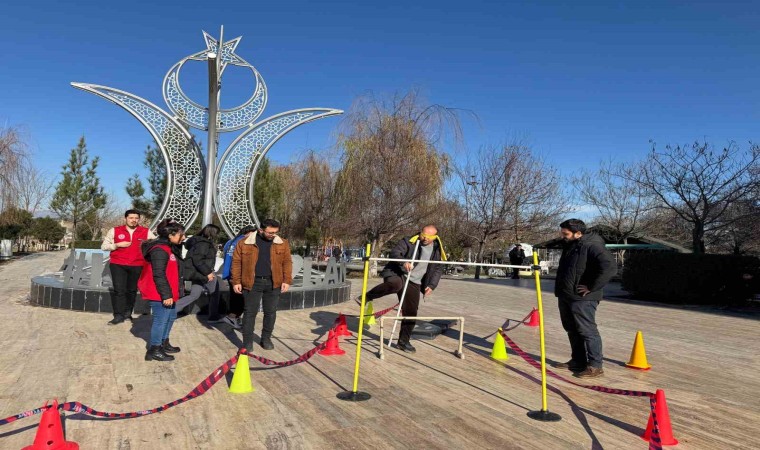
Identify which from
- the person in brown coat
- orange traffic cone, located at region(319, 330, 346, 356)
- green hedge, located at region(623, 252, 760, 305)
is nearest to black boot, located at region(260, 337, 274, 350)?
the person in brown coat

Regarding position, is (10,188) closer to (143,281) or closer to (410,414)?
(143,281)

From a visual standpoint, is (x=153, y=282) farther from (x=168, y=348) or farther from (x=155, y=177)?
(x=155, y=177)

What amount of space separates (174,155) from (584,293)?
10.8m

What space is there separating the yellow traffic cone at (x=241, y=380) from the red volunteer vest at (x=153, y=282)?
1394mm

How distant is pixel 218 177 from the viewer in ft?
43.0

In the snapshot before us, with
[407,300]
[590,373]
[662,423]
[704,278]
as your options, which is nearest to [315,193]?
[704,278]

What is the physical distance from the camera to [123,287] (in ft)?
25.1

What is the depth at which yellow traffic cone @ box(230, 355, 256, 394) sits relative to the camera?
4.61m

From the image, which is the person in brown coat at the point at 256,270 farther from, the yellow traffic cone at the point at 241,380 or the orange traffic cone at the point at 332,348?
the yellow traffic cone at the point at 241,380

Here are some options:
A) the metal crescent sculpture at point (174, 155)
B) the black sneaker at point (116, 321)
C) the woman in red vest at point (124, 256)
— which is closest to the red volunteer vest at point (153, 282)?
the woman in red vest at point (124, 256)

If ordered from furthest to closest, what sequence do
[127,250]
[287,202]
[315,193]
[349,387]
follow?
[287,202], [315,193], [127,250], [349,387]

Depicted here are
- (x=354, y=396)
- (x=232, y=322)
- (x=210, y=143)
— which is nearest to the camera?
(x=354, y=396)

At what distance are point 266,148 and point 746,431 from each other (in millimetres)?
11910

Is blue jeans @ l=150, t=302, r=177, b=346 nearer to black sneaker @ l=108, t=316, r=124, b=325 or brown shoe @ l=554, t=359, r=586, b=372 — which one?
black sneaker @ l=108, t=316, r=124, b=325
